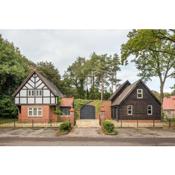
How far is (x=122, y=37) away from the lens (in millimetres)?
12617

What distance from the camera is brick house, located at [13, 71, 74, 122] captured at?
41.7 ft

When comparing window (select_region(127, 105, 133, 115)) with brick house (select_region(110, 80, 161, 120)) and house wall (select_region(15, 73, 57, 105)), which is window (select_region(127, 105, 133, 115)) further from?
house wall (select_region(15, 73, 57, 105))

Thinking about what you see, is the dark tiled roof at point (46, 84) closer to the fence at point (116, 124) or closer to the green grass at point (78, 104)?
the green grass at point (78, 104)

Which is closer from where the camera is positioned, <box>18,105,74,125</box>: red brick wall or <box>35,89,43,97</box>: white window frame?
<box>18,105,74,125</box>: red brick wall

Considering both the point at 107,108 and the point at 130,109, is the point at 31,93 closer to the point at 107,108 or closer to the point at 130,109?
the point at 107,108

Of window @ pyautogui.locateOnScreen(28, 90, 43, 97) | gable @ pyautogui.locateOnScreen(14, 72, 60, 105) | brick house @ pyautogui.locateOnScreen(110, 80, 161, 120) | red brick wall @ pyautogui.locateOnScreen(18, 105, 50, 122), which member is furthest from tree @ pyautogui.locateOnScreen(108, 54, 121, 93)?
window @ pyautogui.locateOnScreen(28, 90, 43, 97)

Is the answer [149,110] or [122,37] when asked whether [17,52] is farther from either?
[149,110]

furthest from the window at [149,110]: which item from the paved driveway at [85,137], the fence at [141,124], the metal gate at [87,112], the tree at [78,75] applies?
the tree at [78,75]

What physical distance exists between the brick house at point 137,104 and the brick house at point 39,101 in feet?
5.08

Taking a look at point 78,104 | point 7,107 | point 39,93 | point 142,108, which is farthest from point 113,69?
point 7,107

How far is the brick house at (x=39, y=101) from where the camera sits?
500 inches

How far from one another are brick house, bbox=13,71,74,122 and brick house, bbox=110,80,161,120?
1.55 m

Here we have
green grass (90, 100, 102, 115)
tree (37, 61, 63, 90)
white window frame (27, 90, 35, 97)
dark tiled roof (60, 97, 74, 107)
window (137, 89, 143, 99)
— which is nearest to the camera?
green grass (90, 100, 102, 115)
